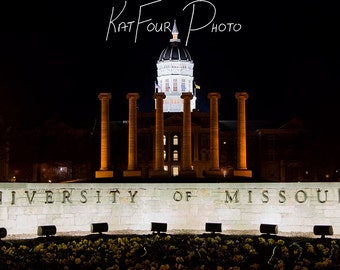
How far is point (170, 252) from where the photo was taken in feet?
90.6

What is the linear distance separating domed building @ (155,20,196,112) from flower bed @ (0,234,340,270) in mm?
104331

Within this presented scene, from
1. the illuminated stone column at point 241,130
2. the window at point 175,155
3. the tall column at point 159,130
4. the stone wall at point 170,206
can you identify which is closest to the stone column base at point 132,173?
the tall column at point 159,130

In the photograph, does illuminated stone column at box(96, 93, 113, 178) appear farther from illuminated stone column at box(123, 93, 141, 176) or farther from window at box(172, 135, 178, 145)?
window at box(172, 135, 178, 145)

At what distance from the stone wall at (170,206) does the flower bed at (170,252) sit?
3.66m

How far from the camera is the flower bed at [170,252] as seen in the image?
25.4 metres

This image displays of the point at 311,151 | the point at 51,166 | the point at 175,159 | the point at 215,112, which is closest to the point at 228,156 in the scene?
the point at 175,159

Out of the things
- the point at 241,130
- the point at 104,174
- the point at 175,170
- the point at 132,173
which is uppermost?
the point at 241,130

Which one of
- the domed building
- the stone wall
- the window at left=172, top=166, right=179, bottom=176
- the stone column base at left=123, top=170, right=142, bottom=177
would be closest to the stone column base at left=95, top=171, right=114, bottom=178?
the stone column base at left=123, top=170, right=142, bottom=177

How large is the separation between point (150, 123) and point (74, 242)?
83.2 meters

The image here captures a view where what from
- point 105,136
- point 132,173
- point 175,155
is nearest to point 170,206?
point 132,173

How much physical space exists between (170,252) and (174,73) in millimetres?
109938

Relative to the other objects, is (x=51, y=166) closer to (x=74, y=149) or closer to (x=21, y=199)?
(x=74, y=149)

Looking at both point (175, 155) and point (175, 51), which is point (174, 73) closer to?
point (175, 51)

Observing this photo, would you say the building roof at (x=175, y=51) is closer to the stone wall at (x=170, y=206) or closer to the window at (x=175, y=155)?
the window at (x=175, y=155)
